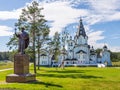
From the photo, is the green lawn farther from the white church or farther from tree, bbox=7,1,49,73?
the white church

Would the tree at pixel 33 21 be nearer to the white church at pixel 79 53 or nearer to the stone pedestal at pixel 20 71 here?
the stone pedestal at pixel 20 71

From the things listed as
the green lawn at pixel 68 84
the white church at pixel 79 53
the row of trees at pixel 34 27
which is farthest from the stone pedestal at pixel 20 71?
the white church at pixel 79 53

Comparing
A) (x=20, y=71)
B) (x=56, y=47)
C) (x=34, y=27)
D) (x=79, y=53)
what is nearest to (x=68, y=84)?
(x=20, y=71)

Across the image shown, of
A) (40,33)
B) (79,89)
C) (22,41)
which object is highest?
(40,33)

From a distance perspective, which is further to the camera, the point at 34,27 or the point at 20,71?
the point at 34,27

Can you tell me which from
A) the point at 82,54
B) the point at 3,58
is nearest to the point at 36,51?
the point at 82,54

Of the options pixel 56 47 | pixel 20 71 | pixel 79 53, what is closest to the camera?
pixel 20 71

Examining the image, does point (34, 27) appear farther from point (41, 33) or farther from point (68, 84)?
point (68, 84)

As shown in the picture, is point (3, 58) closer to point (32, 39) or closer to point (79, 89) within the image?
point (32, 39)

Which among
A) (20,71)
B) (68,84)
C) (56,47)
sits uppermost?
(56,47)

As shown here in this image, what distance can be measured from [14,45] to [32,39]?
3381 mm

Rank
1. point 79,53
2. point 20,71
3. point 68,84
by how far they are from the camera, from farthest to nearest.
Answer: point 79,53 < point 68,84 < point 20,71

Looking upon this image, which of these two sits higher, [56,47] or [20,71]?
[56,47]

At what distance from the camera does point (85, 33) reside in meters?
119
